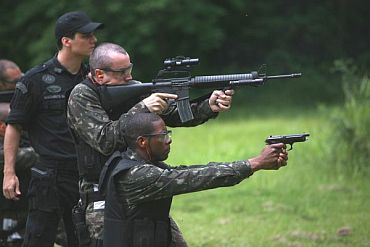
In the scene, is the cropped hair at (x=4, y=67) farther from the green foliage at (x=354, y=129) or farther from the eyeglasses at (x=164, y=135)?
the green foliage at (x=354, y=129)

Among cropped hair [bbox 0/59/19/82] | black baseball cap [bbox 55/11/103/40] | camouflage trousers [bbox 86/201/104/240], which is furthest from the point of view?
cropped hair [bbox 0/59/19/82]

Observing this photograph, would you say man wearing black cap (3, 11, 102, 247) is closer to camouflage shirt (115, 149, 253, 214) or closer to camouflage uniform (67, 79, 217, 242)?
camouflage uniform (67, 79, 217, 242)

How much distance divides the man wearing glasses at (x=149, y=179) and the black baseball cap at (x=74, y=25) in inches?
50.1

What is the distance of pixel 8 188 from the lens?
5855 millimetres

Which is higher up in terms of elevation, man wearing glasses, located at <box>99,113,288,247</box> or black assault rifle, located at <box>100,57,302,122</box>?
black assault rifle, located at <box>100,57,302,122</box>

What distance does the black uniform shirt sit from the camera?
5793mm

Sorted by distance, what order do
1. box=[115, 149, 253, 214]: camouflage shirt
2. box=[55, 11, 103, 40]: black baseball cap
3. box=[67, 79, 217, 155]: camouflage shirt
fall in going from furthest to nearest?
box=[55, 11, 103, 40]: black baseball cap, box=[67, 79, 217, 155]: camouflage shirt, box=[115, 149, 253, 214]: camouflage shirt

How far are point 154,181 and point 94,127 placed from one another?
631 millimetres

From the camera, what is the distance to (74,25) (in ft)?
18.9

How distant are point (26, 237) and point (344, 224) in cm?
350

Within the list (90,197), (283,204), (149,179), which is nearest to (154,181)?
(149,179)

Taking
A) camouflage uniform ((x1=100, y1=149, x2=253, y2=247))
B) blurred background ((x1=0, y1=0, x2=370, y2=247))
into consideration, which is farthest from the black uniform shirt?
blurred background ((x1=0, y1=0, x2=370, y2=247))

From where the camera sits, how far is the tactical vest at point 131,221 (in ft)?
14.8

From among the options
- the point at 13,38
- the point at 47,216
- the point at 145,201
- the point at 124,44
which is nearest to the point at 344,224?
the point at 47,216
